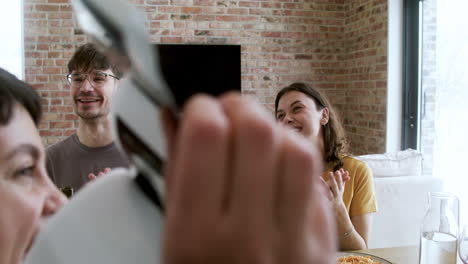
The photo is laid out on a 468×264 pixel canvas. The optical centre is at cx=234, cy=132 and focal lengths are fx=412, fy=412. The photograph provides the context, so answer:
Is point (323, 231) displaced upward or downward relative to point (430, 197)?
upward

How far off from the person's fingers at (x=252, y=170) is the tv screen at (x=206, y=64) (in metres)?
3.74

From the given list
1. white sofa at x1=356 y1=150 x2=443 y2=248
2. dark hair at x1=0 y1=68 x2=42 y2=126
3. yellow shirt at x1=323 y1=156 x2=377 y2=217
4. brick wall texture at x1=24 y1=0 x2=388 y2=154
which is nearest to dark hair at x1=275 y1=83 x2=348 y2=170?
yellow shirt at x1=323 y1=156 x2=377 y2=217

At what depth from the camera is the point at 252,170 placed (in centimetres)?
18

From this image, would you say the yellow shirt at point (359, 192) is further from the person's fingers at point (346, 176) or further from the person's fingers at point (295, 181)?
the person's fingers at point (295, 181)

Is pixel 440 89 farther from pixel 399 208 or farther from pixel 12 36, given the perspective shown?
pixel 12 36

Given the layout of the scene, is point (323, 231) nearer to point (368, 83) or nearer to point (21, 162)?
point (21, 162)

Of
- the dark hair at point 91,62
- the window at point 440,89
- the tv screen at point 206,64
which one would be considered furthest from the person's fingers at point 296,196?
the tv screen at point 206,64

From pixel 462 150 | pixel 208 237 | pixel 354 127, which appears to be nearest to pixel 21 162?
pixel 208 237

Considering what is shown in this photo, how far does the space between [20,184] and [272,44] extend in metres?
4.15

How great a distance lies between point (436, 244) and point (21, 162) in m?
1.24

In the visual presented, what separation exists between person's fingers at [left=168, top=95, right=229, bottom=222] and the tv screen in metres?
3.74

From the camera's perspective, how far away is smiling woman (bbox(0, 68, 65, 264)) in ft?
0.96

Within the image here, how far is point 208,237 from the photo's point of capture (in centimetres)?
18

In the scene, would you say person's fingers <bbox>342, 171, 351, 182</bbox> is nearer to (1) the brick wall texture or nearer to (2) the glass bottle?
(2) the glass bottle
